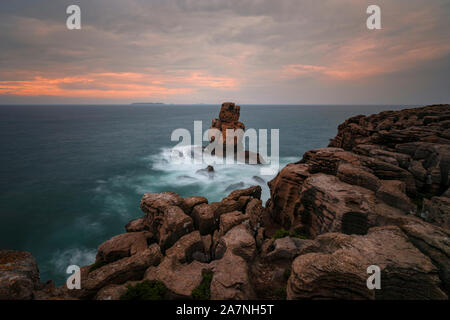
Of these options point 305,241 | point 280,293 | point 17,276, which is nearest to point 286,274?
point 280,293

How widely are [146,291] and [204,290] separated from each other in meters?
2.99

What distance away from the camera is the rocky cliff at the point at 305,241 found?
7703mm

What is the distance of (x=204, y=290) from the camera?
397 inches

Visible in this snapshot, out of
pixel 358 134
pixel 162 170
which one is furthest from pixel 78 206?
pixel 358 134

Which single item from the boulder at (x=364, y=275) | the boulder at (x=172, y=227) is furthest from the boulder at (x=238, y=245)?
→ the boulder at (x=364, y=275)

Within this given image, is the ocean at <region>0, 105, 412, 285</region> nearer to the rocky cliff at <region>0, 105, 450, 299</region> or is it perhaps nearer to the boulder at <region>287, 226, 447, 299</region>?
the rocky cliff at <region>0, 105, 450, 299</region>

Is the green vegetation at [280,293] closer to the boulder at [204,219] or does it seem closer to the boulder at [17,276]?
the boulder at [204,219]

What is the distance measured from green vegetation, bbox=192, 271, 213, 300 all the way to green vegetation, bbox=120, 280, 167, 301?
64.3 inches

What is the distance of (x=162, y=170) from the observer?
5656cm

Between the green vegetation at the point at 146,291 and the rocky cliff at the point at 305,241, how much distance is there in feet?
0.57

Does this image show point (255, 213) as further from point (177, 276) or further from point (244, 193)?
point (177, 276)
